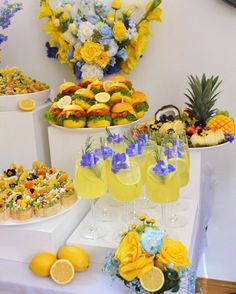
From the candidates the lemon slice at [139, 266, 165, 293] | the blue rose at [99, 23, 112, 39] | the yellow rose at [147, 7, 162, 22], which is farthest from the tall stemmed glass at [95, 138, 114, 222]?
the yellow rose at [147, 7, 162, 22]

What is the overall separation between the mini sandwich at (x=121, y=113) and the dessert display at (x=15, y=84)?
0.44m

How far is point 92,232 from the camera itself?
45.9 inches

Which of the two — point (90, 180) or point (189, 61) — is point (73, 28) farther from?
point (90, 180)

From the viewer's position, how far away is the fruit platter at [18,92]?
1.58 meters

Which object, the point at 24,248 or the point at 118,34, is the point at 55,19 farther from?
the point at 24,248

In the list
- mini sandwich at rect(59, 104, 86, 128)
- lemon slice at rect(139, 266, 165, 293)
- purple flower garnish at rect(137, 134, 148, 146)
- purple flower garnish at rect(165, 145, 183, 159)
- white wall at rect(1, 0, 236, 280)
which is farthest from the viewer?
white wall at rect(1, 0, 236, 280)

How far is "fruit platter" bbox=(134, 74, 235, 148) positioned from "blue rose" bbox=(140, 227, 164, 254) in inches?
17.7

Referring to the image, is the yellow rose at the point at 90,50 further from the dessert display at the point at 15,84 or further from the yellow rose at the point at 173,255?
the yellow rose at the point at 173,255

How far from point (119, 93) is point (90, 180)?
0.46m

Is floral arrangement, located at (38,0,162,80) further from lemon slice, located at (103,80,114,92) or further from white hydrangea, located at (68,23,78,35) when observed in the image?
lemon slice, located at (103,80,114,92)

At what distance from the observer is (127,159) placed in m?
1.09

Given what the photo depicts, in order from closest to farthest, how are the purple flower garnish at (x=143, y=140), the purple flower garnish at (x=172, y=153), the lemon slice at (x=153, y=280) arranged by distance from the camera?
the lemon slice at (x=153, y=280) < the purple flower garnish at (x=172, y=153) < the purple flower garnish at (x=143, y=140)

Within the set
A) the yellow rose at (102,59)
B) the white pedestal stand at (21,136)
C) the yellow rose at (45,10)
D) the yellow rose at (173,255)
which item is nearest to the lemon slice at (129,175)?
the yellow rose at (173,255)

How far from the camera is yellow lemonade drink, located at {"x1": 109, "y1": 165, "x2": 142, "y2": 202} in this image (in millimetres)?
1101
